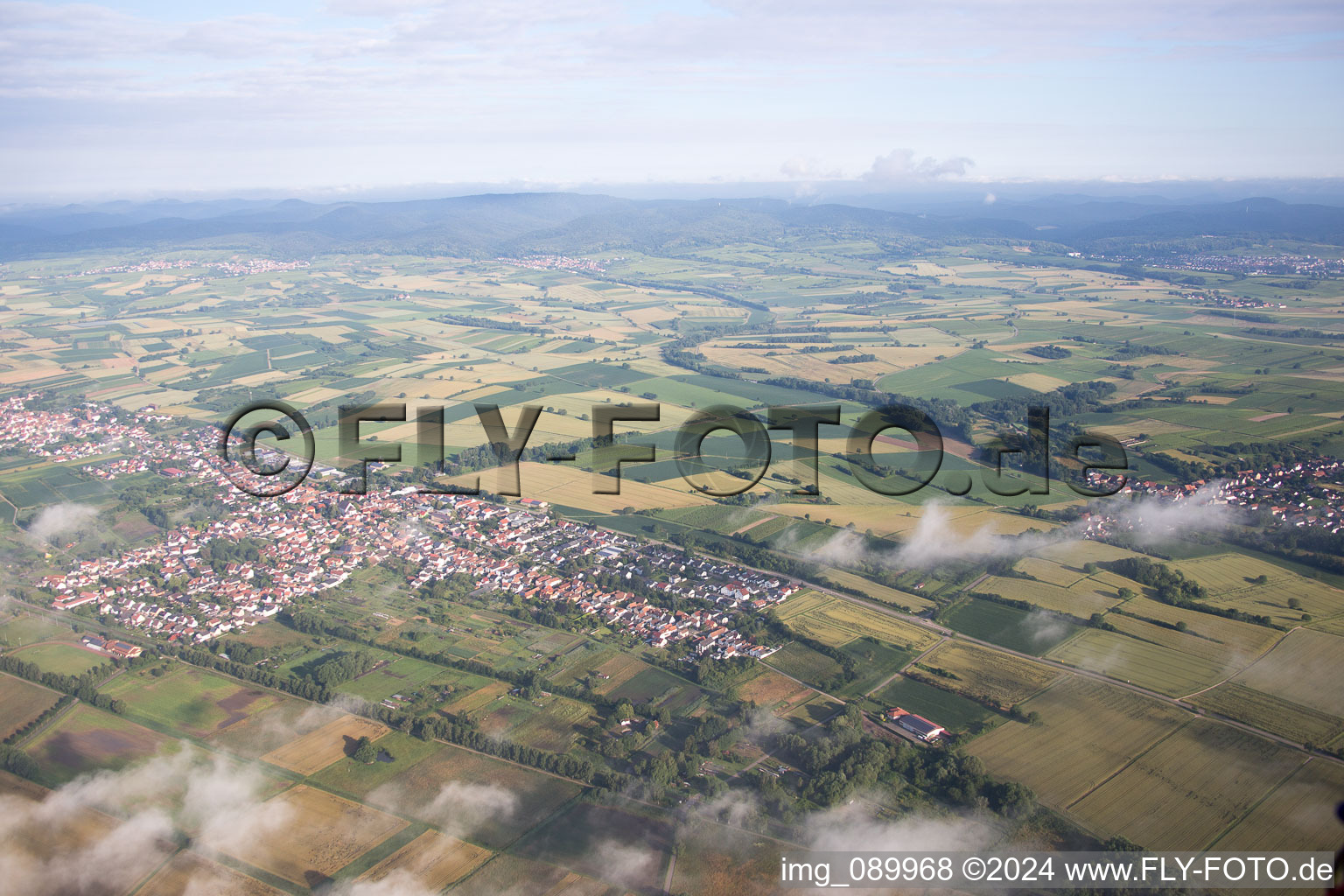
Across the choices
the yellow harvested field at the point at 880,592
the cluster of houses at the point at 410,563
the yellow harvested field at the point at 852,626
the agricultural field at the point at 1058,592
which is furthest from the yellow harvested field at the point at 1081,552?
the cluster of houses at the point at 410,563

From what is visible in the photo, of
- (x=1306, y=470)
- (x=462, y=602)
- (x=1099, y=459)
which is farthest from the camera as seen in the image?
(x=1099, y=459)

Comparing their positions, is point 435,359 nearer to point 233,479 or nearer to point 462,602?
point 233,479

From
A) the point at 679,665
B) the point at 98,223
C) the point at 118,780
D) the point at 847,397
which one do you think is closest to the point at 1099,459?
the point at 847,397

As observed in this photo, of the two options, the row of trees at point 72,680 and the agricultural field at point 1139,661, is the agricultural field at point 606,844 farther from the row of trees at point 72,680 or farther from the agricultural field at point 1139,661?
the row of trees at point 72,680

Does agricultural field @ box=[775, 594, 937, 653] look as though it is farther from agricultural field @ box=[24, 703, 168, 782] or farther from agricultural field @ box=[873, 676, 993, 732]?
agricultural field @ box=[24, 703, 168, 782]

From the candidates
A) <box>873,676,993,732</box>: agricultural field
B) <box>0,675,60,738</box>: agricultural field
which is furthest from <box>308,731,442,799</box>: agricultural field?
<box>873,676,993,732</box>: agricultural field

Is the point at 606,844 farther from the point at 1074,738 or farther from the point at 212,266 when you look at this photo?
the point at 212,266
